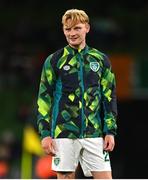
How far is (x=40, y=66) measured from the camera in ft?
61.0

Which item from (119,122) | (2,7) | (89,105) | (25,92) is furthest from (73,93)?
(2,7)

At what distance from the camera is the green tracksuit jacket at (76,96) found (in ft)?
18.5

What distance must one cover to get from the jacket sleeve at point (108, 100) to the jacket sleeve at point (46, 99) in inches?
13.6

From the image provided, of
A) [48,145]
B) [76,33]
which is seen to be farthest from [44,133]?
[76,33]

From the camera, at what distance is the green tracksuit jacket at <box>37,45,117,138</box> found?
5.64 m

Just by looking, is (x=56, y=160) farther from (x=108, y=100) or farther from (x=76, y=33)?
(x=76, y=33)

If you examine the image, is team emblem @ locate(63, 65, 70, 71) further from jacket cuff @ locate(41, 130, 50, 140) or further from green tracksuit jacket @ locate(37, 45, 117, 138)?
jacket cuff @ locate(41, 130, 50, 140)

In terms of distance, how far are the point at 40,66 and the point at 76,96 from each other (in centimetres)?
1297

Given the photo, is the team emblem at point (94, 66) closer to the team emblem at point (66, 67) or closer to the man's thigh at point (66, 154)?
the team emblem at point (66, 67)

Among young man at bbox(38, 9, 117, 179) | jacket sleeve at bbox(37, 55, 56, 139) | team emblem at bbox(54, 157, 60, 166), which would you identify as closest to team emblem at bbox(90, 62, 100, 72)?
young man at bbox(38, 9, 117, 179)

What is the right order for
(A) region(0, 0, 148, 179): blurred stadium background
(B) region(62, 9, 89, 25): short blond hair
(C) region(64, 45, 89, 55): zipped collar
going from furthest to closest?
(A) region(0, 0, 148, 179): blurred stadium background
(C) region(64, 45, 89, 55): zipped collar
(B) region(62, 9, 89, 25): short blond hair

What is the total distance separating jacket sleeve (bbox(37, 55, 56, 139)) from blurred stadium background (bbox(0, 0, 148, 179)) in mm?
8508

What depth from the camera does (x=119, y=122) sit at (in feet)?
56.9

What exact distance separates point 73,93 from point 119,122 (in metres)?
11.7
